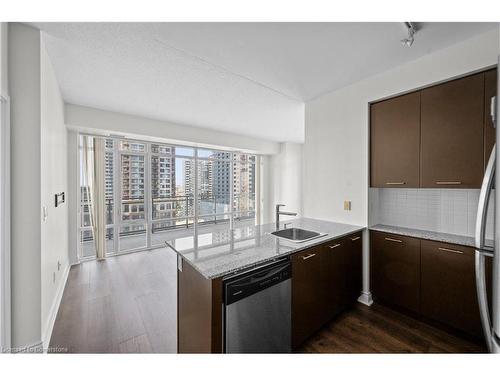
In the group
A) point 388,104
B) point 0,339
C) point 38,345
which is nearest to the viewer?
point 0,339

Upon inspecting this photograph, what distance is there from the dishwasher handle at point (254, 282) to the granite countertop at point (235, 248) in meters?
0.07

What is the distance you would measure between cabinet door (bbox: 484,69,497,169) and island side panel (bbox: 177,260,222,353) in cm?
228

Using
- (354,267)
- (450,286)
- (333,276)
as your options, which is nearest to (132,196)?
(333,276)

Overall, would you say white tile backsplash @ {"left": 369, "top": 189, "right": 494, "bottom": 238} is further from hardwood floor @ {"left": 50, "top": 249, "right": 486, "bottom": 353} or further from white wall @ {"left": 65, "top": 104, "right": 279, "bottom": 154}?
white wall @ {"left": 65, "top": 104, "right": 279, "bottom": 154}

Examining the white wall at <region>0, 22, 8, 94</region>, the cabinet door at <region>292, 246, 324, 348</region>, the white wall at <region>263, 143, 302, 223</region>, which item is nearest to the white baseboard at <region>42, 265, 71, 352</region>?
the white wall at <region>0, 22, 8, 94</region>

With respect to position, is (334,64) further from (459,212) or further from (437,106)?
(459,212)

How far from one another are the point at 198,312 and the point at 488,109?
2.64 metres

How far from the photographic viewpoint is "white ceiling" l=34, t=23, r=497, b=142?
5.51 ft

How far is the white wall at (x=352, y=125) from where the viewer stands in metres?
1.81

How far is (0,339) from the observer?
1454 mm
